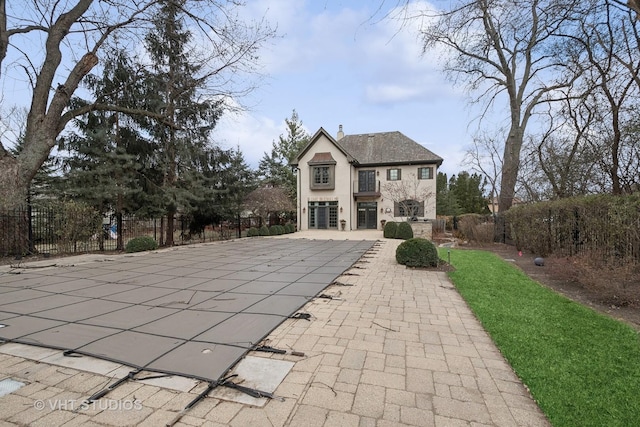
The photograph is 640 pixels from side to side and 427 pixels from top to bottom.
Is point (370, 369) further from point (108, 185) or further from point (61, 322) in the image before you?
point (108, 185)

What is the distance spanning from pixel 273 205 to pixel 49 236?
41.3 ft

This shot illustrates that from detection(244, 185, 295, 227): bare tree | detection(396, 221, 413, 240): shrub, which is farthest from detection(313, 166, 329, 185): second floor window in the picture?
detection(396, 221, 413, 240): shrub

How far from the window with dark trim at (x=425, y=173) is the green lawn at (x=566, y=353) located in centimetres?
2010

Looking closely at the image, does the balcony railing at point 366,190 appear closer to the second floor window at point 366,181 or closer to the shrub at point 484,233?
the second floor window at point 366,181

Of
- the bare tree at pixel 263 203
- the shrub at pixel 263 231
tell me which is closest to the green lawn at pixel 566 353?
the shrub at pixel 263 231

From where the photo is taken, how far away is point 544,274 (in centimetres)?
745

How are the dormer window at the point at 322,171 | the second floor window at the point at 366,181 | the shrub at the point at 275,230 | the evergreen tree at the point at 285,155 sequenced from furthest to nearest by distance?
the evergreen tree at the point at 285,155
the second floor window at the point at 366,181
the dormer window at the point at 322,171
the shrub at the point at 275,230

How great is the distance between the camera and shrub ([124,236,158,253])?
36.9 ft

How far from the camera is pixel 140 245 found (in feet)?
37.5

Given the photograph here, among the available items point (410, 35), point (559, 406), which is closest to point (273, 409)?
point (559, 406)

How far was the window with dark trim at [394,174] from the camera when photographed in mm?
25531

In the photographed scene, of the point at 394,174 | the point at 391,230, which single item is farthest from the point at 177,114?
the point at 394,174

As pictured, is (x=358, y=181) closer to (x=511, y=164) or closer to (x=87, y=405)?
(x=511, y=164)

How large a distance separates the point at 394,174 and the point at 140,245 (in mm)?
19549
